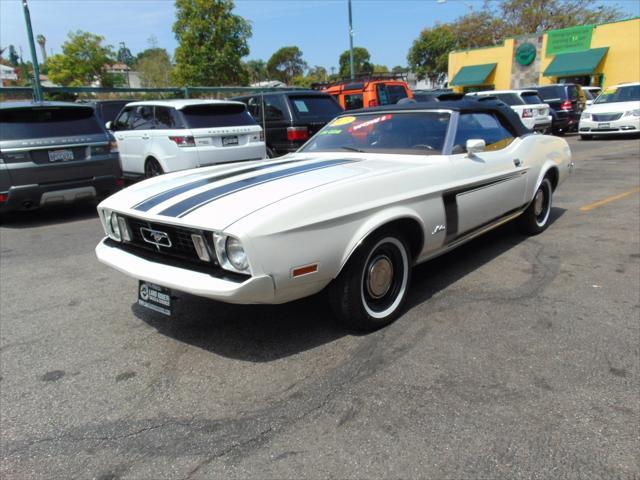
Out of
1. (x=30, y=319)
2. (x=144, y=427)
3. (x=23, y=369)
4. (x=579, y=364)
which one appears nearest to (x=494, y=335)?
(x=579, y=364)

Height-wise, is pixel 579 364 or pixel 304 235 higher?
pixel 304 235

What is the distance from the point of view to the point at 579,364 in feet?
9.61

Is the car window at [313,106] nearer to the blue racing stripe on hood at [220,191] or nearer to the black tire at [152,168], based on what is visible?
the black tire at [152,168]

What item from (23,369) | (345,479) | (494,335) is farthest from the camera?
(494,335)

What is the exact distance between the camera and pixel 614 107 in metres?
15.7

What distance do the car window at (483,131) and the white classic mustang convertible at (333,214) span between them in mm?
18

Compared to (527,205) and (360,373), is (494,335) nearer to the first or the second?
(360,373)

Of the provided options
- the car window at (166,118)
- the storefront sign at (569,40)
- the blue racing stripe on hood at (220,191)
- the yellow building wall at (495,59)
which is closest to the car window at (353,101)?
the car window at (166,118)

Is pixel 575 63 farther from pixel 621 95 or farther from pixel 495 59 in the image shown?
pixel 621 95

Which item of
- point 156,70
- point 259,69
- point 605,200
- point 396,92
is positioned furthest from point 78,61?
point 259,69

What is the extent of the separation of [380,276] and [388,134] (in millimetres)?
1516

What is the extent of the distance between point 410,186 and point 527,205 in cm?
232

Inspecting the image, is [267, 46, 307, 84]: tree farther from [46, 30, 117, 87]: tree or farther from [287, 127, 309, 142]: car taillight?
[287, 127, 309, 142]: car taillight

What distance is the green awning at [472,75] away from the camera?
36.6 metres
